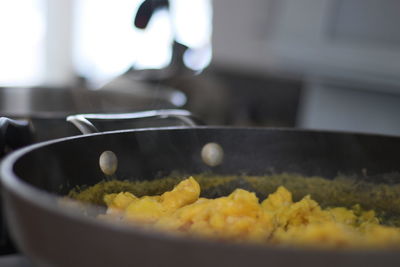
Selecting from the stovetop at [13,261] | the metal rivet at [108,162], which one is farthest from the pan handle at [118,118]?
the stovetop at [13,261]

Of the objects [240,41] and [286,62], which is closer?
[286,62]

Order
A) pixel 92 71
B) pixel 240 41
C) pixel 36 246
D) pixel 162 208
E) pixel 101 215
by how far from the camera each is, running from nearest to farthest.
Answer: pixel 36 246 < pixel 101 215 < pixel 162 208 < pixel 240 41 < pixel 92 71

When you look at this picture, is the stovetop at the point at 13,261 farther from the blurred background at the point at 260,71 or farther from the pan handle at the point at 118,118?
the blurred background at the point at 260,71

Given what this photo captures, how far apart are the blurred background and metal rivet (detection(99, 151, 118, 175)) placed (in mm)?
250

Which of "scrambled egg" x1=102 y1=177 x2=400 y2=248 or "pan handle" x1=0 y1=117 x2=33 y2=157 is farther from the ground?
"pan handle" x1=0 y1=117 x2=33 y2=157

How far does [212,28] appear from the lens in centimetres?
230

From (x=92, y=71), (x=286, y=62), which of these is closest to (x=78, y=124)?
(x=286, y=62)

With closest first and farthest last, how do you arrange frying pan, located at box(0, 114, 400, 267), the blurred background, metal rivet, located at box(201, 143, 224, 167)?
1. frying pan, located at box(0, 114, 400, 267)
2. metal rivet, located at box(201, 143, 224, 167)
3. the blurred background

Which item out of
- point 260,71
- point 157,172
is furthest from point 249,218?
point 260,71

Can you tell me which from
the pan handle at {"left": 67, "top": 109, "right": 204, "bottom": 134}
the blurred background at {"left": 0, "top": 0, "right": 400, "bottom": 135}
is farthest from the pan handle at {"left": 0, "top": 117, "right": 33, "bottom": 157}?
the blurred background at {"left": 0, "top": 0, "right": 400, "bottom": 135}

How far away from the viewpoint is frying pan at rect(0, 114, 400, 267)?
0.31 meters

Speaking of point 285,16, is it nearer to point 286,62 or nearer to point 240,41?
point 286,62

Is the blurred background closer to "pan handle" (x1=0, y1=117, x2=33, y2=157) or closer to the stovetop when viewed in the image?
"pan handle" (x1=0, y1=117, x2=33, y2=157)

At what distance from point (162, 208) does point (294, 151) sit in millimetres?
236
